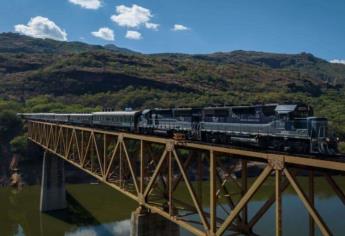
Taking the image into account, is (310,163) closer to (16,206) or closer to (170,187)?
(170,187)

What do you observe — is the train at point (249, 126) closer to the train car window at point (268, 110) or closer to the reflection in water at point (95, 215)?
the train car window at point (268, 110)

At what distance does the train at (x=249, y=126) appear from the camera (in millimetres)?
16656

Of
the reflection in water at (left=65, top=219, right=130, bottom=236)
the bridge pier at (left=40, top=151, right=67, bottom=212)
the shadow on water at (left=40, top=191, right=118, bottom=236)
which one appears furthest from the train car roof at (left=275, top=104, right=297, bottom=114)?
the bridge pier at (left=40, top=151, right=67, bottom=212)

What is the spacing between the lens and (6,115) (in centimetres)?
8662

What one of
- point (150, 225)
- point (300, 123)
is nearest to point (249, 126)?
point (300, 123)

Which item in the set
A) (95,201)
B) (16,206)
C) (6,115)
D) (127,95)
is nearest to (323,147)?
(95,201)

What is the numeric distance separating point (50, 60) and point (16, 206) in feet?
481

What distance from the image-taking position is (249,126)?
2042cm

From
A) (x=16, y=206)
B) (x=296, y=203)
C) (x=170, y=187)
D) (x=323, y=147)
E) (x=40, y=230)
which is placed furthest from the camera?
(x=16, y=206)

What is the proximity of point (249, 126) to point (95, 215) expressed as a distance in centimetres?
3638

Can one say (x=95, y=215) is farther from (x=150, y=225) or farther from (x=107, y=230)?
(x=150, y=225)

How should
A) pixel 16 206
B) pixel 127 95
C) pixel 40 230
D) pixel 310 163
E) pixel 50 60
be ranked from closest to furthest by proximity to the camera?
pixel 310 163
pixel 40 230
pixel 16 206
pixel 127 95
pixel 50 60

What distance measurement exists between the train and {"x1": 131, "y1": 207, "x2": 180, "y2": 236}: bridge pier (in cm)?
512

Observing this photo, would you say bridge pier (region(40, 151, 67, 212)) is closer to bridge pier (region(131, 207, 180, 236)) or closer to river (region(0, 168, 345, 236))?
river (region(0, 168, 345, 236))
